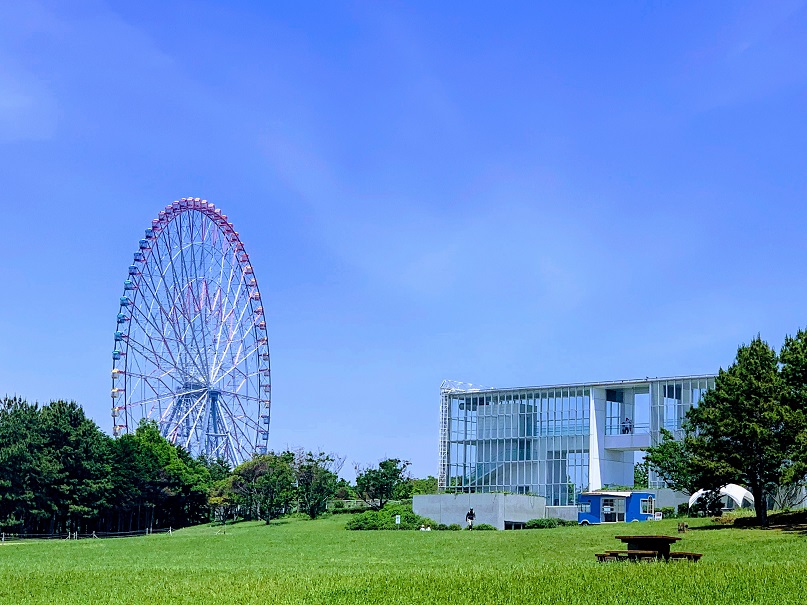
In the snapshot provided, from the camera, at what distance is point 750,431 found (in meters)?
45.5

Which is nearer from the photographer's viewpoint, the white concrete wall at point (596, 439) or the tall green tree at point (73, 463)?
the tall green tree at point (73, 463)

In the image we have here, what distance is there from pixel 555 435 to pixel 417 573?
54846 millimetres

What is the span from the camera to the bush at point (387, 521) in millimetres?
61938

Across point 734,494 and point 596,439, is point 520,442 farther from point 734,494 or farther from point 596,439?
point 734,494

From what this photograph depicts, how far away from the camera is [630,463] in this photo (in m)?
80.8

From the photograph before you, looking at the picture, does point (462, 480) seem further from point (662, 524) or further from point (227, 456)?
point (662, 524)

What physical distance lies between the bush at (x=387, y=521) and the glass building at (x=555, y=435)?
1694 centimetres

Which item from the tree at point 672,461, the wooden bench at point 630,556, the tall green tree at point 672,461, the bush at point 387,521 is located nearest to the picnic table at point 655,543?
the wooden bench at point 630,556

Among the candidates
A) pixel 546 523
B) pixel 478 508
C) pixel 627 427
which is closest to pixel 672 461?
pixel 546 523

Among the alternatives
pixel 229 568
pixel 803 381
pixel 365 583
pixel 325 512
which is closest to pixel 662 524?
pixel 803 381

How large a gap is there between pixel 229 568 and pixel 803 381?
84.9ft

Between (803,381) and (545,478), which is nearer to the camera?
(803,381)

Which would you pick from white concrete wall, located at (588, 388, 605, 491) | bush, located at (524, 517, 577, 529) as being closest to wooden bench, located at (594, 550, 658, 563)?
bush, located at (524, 517, 577, 529)

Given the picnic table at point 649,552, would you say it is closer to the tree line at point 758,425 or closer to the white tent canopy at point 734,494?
the tree line at point 758,425
